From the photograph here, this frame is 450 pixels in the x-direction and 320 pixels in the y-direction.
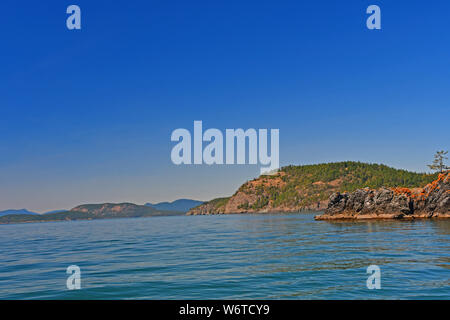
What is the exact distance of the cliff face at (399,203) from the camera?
91.7 meters

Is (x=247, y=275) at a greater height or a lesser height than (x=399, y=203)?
lesser

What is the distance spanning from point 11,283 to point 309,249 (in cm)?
2768

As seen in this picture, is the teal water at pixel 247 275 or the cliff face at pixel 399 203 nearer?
the teal water at pixel 247 275

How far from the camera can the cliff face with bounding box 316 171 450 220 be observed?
91688 mm

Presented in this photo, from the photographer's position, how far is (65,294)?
20516 millimetres

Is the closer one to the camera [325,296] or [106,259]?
[325,296]

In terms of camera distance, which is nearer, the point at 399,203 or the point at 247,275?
the point at 247,275

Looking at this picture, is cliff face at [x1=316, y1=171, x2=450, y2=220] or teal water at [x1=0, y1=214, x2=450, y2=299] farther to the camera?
cliff face at [x1=316, y1=171, x2=450, y2=220]

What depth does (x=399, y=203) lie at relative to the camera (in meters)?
96.6
